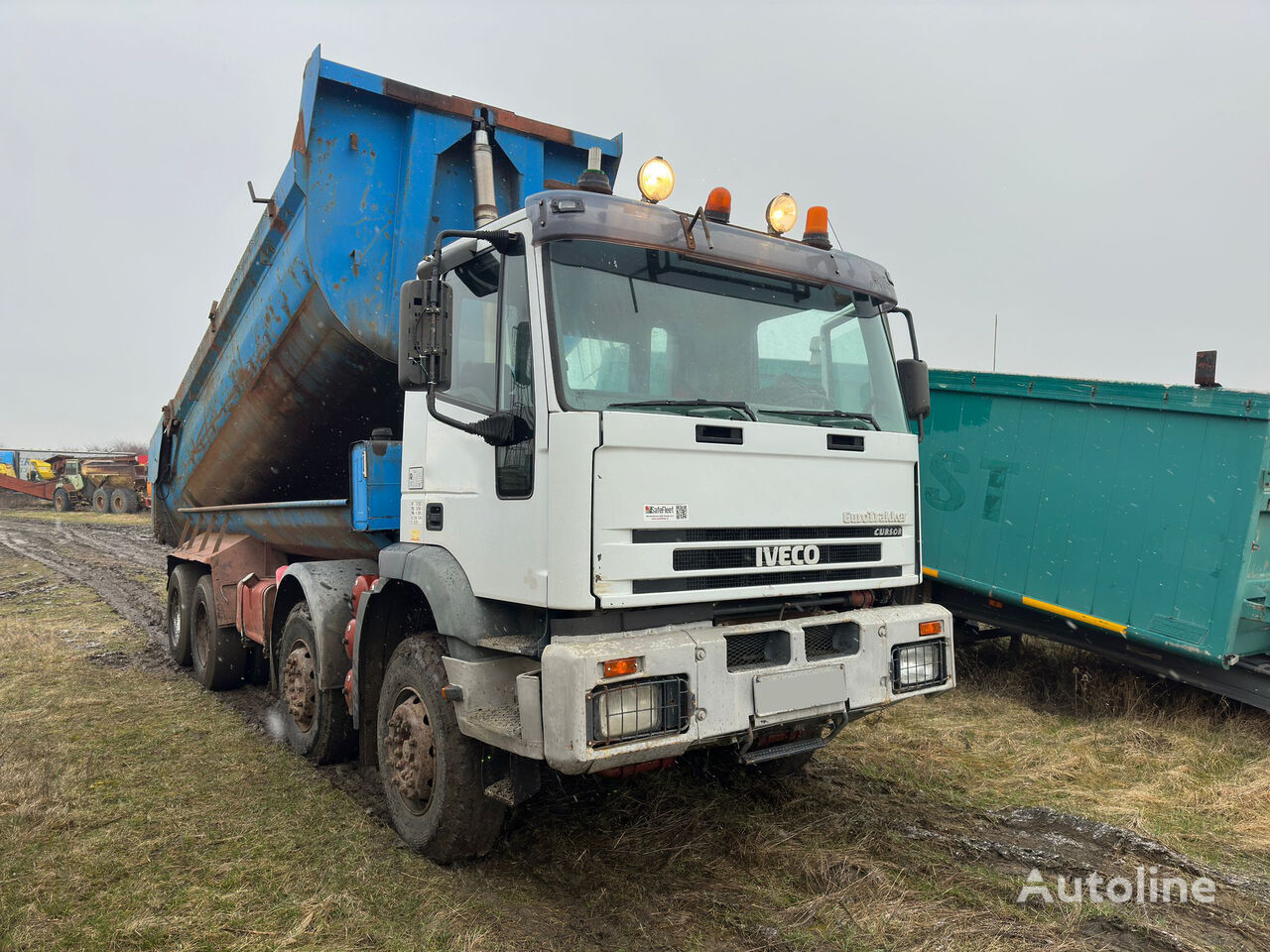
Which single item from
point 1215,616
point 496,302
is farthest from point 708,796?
point 1215,616

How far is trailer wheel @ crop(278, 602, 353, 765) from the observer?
16.1ft

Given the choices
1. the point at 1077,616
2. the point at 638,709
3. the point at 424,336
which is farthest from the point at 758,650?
the point at 1077,616

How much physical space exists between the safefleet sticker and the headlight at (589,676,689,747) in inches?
22.7

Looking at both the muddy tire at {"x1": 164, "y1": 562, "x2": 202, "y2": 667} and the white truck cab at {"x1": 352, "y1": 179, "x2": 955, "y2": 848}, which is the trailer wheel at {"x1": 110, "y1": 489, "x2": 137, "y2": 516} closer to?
the muddy tire at {"x1": 164, "y1": 562, "x2": 202, "y2": 667}

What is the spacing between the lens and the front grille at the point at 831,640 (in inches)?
143

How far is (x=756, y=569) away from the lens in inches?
134

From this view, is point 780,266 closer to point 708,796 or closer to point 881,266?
point 881,266

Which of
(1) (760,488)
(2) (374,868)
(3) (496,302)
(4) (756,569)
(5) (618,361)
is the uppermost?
(3) (496,302)

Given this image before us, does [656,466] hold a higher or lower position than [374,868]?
higher

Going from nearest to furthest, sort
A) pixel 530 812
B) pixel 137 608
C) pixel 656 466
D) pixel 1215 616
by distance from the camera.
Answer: pixel 656 466
pixel 530 812
pixel 1215 616
pixel 137 608

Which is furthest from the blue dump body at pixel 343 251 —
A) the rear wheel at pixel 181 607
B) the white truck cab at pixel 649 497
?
the rear wheel at pixel 181 607

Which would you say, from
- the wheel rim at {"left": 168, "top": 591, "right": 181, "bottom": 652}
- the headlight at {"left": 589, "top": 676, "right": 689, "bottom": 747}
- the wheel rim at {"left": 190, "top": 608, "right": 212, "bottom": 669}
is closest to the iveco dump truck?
the headlight at {"left": 589, "top": 676, "right": 689, "bottom": 747}

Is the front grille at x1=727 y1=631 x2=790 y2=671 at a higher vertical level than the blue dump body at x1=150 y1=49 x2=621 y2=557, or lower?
lower

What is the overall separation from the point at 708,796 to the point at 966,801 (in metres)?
1.34
